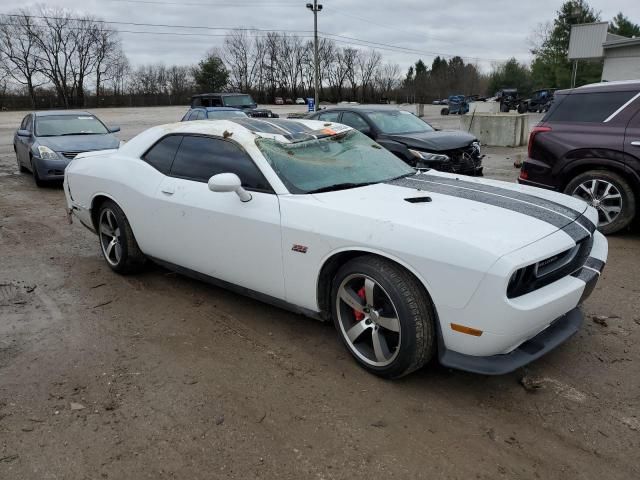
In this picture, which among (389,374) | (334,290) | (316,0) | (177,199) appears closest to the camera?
(389,374)

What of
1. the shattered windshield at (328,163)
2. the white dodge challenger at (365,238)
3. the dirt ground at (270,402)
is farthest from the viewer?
the shattered windshield at (328,163)

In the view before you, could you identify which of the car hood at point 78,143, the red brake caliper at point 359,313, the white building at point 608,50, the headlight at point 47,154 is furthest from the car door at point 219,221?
the white building at point 608,50

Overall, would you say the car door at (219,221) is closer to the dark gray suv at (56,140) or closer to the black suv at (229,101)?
the dark gray suv at (56,140)

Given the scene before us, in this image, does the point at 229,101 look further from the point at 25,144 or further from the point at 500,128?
the point at 25,144

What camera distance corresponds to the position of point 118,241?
481cm

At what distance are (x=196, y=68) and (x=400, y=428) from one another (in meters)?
79.5

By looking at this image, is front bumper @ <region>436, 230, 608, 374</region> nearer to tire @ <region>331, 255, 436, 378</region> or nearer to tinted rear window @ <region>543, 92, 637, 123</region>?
tire @ <region>331, 255, 436, 378</region>

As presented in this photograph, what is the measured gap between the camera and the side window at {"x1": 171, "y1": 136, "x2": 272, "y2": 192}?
365cm

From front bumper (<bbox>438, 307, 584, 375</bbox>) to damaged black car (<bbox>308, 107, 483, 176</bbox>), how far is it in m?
5.71

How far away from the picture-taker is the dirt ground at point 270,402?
243 cm

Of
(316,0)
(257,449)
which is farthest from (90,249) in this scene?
(316,0)

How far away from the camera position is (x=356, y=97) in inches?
3457

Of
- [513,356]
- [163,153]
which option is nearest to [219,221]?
[163,153]

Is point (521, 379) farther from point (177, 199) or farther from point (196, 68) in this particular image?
point (196, 68)
